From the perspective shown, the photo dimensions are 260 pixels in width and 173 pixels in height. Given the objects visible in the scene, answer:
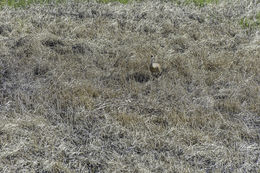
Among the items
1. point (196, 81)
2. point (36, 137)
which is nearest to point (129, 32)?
point (196, 81)

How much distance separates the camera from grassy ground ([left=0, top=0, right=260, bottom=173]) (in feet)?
10.8

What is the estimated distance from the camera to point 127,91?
166 inches

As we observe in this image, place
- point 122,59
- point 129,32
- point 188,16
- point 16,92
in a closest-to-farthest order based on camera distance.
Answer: point 16,92 → point 122,59 → point 129,32 → point 188,16

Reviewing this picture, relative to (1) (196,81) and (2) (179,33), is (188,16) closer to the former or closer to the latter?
(2) (179,33)

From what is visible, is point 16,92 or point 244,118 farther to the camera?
point 16,92

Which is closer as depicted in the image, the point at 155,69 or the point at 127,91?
the point at 127,91

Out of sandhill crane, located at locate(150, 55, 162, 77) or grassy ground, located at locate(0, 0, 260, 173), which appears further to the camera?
sandhill crane, located at locate(150, 55, 162, 77)

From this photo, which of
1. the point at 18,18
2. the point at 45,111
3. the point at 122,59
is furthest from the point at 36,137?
the point at 18,18

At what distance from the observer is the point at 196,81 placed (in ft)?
14.6

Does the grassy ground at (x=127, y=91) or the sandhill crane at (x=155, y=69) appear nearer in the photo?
the grassy ground at (x=127, y=91)

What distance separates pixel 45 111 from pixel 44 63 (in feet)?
3.30

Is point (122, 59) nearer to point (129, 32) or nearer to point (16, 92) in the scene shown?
point (129, 32)

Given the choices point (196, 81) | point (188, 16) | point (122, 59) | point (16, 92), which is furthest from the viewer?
point (188, 16)

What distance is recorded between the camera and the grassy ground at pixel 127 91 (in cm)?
330
